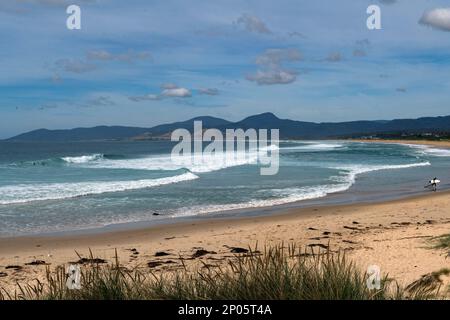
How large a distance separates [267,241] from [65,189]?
1354 cm

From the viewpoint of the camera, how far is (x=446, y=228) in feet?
38.5

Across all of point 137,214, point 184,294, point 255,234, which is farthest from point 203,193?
point 184,294

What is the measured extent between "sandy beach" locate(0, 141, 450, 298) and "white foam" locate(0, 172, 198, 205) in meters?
7.46

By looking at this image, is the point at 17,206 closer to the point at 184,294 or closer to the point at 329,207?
the point at 329,207

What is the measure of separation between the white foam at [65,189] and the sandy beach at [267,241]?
746 centimetres

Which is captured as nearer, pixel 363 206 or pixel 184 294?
pixel 184 294

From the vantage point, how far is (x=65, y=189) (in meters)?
22.6

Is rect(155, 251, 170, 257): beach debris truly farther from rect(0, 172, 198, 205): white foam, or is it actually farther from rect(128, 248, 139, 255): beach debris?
rect(0, 172, 198, 205): white foam

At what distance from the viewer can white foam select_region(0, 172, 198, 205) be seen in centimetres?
1983

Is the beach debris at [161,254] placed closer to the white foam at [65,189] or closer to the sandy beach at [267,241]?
the sandy beach at [267,241]
